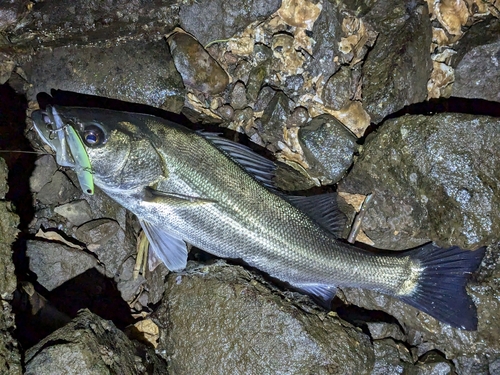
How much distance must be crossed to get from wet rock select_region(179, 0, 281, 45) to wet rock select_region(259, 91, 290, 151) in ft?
3.08

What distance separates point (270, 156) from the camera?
5.12 m

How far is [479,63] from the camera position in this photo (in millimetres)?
4945

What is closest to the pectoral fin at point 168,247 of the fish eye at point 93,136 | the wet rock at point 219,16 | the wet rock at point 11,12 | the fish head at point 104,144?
the fish head at point 104,144

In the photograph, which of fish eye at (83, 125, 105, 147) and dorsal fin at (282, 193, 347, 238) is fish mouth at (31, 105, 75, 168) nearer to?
fish eye at (83, 125, 105, 147)

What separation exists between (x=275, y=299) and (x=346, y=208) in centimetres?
154

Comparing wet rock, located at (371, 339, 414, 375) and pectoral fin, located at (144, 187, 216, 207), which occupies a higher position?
pectoral fin, located at (144, 187, 216, 207)

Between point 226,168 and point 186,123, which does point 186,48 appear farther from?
point 226,168

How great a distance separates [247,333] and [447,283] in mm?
2058

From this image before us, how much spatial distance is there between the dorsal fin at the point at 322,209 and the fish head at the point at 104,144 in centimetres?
136

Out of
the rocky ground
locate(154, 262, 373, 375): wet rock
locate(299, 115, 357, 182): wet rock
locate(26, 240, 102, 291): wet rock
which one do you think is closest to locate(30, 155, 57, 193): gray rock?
the rocky ground

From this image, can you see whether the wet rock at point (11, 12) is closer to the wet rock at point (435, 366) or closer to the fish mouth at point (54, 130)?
the fish mouth at point (54, 130)

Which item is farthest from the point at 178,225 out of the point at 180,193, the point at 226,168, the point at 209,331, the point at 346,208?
the point at 346,208

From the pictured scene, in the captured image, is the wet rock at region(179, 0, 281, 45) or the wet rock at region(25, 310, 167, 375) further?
the wet rock at region(179, 0, 281, 45)

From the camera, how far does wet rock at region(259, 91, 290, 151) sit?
502 centimetres
